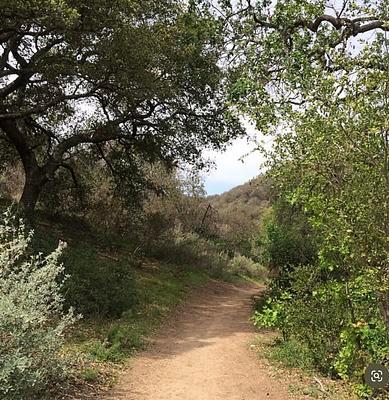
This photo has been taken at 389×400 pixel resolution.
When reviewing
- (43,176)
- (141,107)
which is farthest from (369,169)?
(43,176)

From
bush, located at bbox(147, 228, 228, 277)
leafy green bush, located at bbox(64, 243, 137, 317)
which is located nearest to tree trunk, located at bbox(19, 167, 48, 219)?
leafy green bush, located at bbox(64, 243, 137, 317)

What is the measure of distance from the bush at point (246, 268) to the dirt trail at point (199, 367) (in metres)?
14.6

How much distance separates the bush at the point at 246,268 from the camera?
28.9 m

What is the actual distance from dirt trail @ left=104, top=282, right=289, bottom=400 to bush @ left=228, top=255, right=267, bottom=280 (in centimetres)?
1462

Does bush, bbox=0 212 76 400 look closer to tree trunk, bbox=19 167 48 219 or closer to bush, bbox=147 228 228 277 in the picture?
tree trunk, bbox=19 167 48 219

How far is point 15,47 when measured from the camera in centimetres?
1381

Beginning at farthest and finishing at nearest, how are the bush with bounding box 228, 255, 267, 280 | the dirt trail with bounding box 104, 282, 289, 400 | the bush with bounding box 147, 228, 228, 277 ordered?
the bush with bounding box 228, 255, 267, 280, the bush with bounding box 147, 228, 228, 277, the dirt trail with bounding box 104, 282, 289, 400

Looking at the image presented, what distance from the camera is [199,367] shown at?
8.52 meters

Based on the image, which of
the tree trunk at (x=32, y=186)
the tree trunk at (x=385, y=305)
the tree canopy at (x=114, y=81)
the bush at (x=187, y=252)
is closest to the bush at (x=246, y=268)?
the bush at (x=187, y=252)

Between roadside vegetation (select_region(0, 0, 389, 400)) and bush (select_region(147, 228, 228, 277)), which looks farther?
bush (select_region(147, 228, 228, 277))

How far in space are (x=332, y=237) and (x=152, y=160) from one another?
12.9 metres

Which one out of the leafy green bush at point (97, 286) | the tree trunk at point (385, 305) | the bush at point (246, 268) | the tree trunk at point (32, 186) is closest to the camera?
the tree trunk at point (385, 305)

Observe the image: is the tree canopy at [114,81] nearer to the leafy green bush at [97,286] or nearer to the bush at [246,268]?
the leafy green bush at [97,286]

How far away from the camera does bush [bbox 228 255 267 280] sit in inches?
1138
